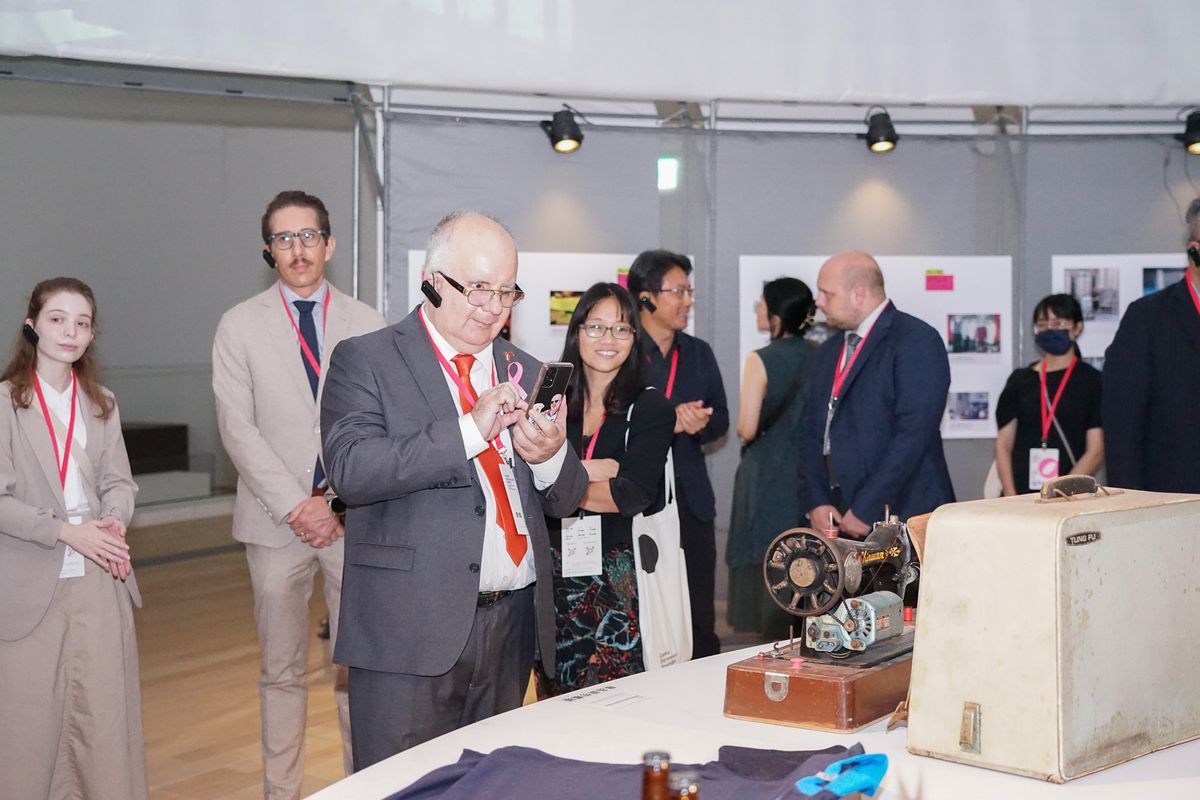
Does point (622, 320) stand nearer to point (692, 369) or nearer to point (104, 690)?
point (692, 369)

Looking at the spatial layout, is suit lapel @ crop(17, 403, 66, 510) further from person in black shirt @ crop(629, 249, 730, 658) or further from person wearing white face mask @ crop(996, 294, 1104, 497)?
person wearing white face mask @ crop(996, 294, 1104, 497)

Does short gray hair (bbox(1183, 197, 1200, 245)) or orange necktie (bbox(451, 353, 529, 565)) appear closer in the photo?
orange necktie (bbox(451, 353, 529, 565))

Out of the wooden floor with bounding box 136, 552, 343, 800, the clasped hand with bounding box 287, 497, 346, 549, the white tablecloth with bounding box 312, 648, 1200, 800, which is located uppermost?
the clasped hand with bounding box 287, 497, 346, 549

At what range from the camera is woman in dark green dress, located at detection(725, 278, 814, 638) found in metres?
5.08

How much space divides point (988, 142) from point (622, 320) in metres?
3.06

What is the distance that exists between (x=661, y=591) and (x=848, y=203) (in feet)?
9.55

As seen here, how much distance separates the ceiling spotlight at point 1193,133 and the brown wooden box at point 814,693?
4.53m

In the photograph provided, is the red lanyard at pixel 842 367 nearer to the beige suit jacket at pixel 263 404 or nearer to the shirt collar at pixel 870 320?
the shirt collar at pixel 870 320

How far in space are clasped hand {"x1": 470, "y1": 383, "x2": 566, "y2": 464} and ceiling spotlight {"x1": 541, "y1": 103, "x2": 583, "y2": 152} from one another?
3.03 m

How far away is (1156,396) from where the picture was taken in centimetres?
362

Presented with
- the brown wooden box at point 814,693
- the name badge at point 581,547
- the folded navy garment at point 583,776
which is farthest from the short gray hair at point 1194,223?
the folded navy garment at point 583,776

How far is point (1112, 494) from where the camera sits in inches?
77.4

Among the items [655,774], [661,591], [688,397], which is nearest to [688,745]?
[655,774]

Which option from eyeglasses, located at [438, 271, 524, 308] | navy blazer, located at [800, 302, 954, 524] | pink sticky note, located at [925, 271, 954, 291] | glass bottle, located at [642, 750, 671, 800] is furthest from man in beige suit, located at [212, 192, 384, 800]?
pink sticky note, located at [925, 271, 954, 291]
